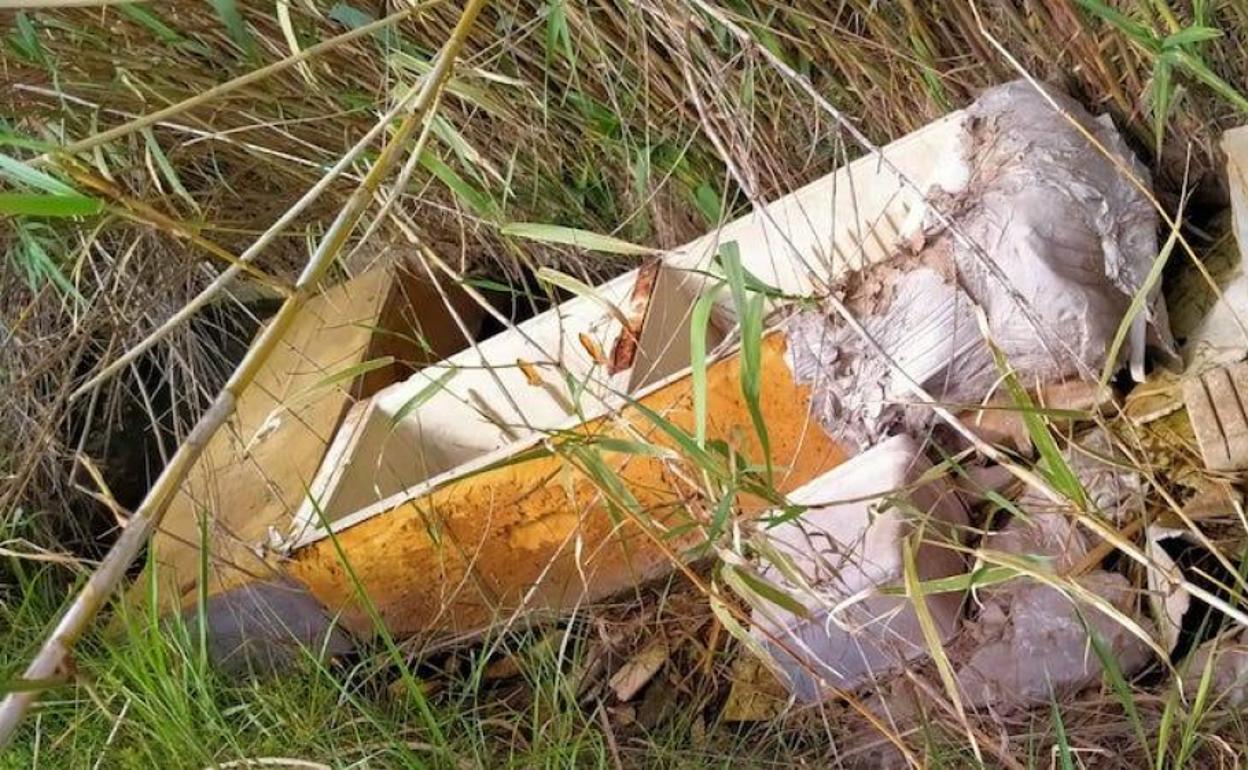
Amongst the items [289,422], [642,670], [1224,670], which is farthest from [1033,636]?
[289,422]

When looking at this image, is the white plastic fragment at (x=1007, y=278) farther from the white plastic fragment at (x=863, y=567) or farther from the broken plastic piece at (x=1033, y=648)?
the broken plastic piece at (x=1033, y=648)

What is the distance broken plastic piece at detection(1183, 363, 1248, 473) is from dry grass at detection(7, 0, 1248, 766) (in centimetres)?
19

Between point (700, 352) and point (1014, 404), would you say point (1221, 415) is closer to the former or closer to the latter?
point (1014, 404)

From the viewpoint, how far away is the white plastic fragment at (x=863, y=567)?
1030 mm

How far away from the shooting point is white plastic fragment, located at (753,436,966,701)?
1030 mm

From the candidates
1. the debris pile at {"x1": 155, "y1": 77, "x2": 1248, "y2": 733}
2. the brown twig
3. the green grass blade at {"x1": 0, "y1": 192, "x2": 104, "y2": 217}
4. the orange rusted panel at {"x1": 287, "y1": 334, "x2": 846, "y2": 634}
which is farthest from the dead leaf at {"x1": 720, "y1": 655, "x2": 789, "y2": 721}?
the green grass blade at {"x1": 0, "y1": 192, "x2": 104, "y2": 217}

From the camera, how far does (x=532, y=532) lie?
49.5 inches

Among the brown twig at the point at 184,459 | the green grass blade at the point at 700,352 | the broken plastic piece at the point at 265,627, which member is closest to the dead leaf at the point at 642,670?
the broken plastic piece at the point at 265,627

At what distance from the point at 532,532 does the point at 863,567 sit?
1.20 feet

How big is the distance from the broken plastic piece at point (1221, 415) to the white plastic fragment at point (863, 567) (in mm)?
206

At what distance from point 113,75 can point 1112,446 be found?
1.08 m

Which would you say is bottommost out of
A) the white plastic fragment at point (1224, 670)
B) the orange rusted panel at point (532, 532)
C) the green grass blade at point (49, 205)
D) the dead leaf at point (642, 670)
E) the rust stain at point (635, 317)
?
the white plastic fragment at point (1224, 670)

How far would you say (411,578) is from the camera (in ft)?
4.26

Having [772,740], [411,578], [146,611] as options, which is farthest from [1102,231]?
[146,611]
